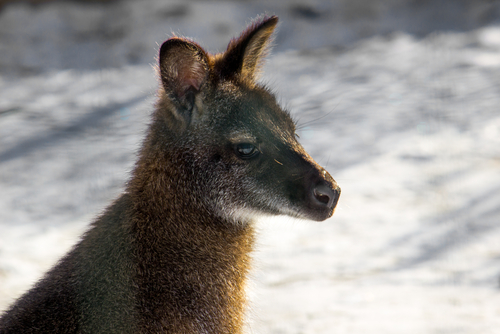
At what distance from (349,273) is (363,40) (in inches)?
166

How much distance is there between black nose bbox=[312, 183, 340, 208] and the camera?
8.42 feet

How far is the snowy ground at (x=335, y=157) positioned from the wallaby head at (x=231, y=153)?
0.43 metres

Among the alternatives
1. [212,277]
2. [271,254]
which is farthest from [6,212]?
[212,277]

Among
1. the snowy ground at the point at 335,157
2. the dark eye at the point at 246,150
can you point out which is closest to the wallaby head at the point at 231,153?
the dark eye at the point at 246,150

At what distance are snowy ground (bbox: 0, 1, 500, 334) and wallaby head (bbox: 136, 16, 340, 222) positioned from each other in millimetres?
430

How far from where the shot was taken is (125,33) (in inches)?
278

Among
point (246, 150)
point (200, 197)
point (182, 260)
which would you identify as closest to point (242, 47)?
point (246, 150)

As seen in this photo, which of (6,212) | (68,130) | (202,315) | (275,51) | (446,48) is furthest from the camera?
(275,51)

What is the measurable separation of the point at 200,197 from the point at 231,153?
262 millimetres

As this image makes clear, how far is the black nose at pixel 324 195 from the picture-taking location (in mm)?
2566

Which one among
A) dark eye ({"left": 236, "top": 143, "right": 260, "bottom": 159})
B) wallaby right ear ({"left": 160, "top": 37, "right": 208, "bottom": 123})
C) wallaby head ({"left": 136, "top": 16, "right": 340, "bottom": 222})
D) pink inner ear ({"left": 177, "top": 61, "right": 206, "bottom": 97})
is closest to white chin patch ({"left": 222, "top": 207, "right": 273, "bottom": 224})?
wallaby head ({"left": 136, "top": 16, "right": 340, "bottom": 222})

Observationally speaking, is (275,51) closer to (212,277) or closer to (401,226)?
(401,226)

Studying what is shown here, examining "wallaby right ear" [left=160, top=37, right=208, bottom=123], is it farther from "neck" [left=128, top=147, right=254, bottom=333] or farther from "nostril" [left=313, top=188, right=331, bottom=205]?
"nostril" [left=313, top=188, right=331, bottom=205]

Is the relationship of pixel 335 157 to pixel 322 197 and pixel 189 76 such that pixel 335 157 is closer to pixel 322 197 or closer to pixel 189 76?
pixel 322 197
